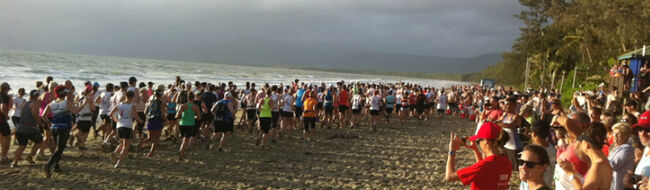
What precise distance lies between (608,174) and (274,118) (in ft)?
29.2

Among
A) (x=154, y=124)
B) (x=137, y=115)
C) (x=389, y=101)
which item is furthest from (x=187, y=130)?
(x=389, y=101)

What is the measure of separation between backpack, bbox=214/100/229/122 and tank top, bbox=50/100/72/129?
10.1 ft

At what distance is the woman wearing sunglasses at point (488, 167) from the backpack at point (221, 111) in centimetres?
691

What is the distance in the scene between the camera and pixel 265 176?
24.9 feet

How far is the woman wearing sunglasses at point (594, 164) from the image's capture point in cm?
293

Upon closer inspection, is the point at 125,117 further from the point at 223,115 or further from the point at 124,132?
the point at 223,115

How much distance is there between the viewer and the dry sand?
695 cm

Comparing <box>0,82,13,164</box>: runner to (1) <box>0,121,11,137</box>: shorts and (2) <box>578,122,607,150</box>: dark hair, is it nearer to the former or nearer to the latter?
(1) <box>0,121,11,137</box>: shorts

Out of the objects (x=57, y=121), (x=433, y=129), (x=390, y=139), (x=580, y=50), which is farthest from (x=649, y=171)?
(x=580, y=50)

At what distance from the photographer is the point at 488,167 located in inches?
125

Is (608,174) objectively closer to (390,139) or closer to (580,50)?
(390,139)

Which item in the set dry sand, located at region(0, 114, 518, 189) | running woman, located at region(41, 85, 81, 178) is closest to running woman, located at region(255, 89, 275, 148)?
dry sand, located at region(0, 114, 518, 189)

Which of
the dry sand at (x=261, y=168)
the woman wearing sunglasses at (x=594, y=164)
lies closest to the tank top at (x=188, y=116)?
the dry sand at (x=261, y=168)

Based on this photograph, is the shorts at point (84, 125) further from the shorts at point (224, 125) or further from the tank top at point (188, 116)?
the shorts at point (224, 125)
